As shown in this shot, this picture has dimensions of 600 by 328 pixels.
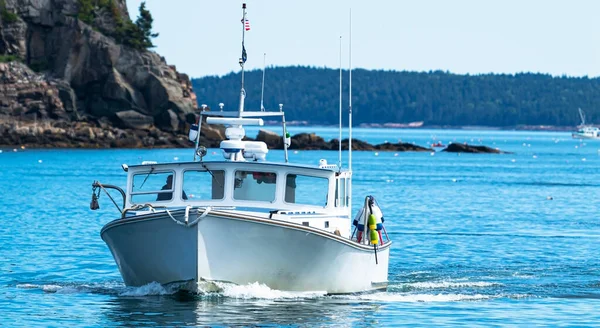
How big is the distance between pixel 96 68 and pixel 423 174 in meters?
53.5

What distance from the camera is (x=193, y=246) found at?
20734 mm

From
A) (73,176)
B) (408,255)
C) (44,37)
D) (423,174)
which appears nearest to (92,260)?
(408,255)

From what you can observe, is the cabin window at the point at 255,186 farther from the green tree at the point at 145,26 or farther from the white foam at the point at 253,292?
the green tree at the point at 145,26

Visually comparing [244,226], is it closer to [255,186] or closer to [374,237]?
[255,186]

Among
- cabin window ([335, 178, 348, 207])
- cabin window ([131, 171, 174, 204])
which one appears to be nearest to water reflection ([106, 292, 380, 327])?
cabin window ([131, 171, 174, 204])

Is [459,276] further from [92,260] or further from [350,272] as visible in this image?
[92,260]

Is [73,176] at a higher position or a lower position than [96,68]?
lower

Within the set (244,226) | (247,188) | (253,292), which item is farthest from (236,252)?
(247,188)

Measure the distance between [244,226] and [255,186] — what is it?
1965mm

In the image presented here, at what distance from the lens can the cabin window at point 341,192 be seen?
2344cm

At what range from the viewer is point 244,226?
68.3 feet

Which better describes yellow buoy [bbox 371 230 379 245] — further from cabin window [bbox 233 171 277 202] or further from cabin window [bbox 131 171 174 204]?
cabin window [bbox 131 171 174 204]

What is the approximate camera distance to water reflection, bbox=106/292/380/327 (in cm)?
2053

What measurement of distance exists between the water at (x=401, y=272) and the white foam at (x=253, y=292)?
0.02 metres
